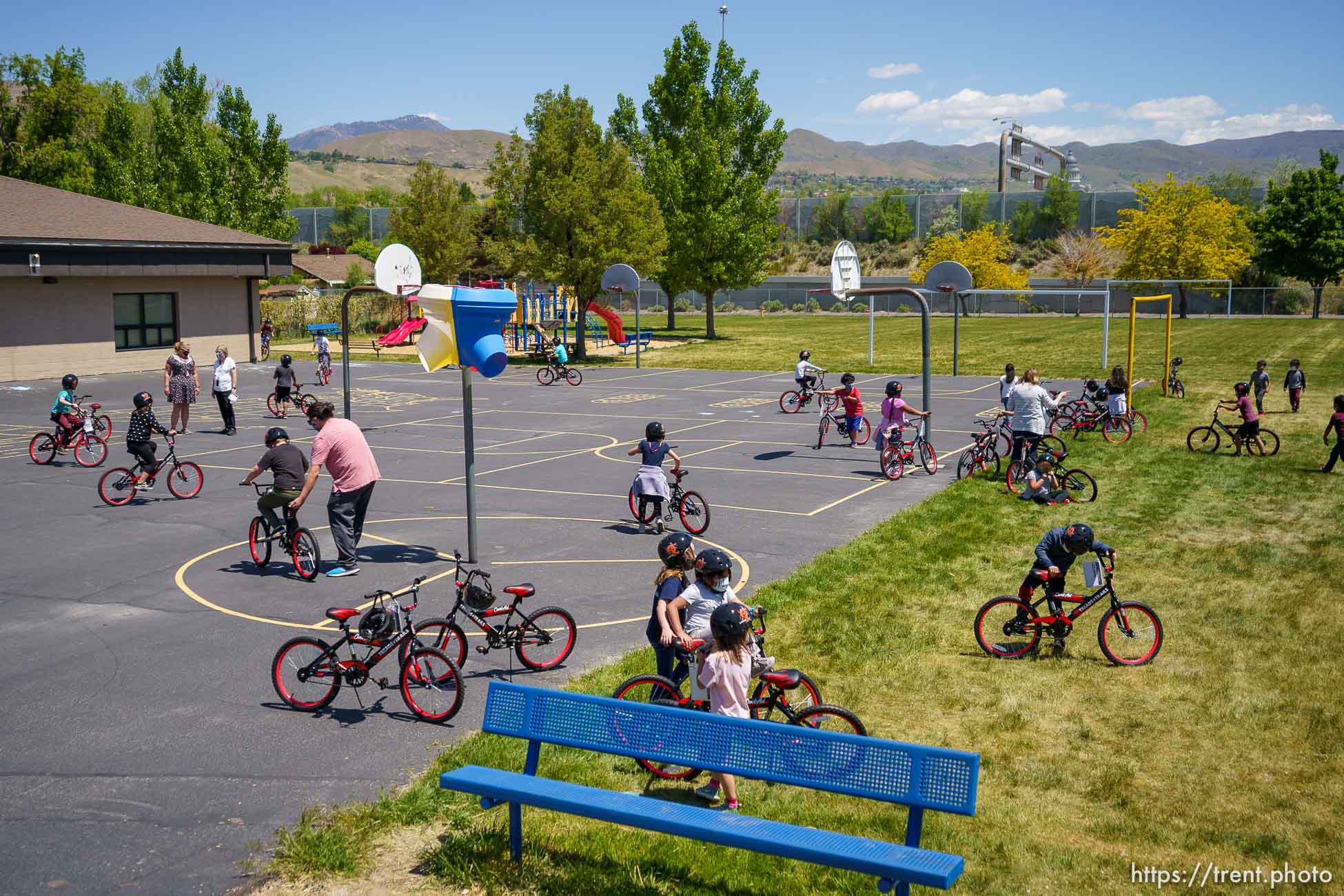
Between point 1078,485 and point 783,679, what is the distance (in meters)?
12.8

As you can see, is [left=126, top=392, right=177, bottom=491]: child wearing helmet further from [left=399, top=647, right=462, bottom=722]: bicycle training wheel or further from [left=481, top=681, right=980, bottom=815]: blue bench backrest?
[left=481, top=681, right=980, bottom=815]: blue bench backrest

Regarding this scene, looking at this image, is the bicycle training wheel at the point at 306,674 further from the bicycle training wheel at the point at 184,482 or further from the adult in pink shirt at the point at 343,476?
the bicycle training wheel at the point at 184,482

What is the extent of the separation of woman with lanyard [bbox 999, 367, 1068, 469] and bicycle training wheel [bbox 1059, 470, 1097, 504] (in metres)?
0.70

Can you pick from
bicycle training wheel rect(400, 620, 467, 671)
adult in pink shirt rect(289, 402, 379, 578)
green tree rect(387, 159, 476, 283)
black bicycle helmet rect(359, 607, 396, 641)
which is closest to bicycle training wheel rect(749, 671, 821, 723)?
bicycle training wheel rect(400, 620, 467, 671)

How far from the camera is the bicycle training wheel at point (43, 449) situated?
76.7 feet

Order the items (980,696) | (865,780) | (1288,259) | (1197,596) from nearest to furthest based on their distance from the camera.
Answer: (865,780)
(980,696)
(1197,596)
(1288,259)

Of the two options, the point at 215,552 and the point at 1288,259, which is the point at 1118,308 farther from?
the point at 215,552

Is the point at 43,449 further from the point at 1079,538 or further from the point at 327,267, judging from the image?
the point at 327,267

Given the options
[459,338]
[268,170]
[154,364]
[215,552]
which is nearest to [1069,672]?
[459,338]

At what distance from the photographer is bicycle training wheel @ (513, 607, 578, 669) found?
1079 cm

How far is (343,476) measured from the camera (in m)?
13.9

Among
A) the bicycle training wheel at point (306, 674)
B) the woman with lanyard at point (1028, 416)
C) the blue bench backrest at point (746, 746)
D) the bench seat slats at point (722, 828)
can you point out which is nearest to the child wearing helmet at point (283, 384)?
the woman with lanyard at point (1028, 416)

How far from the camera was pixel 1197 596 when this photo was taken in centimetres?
1339

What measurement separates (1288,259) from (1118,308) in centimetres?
1207
